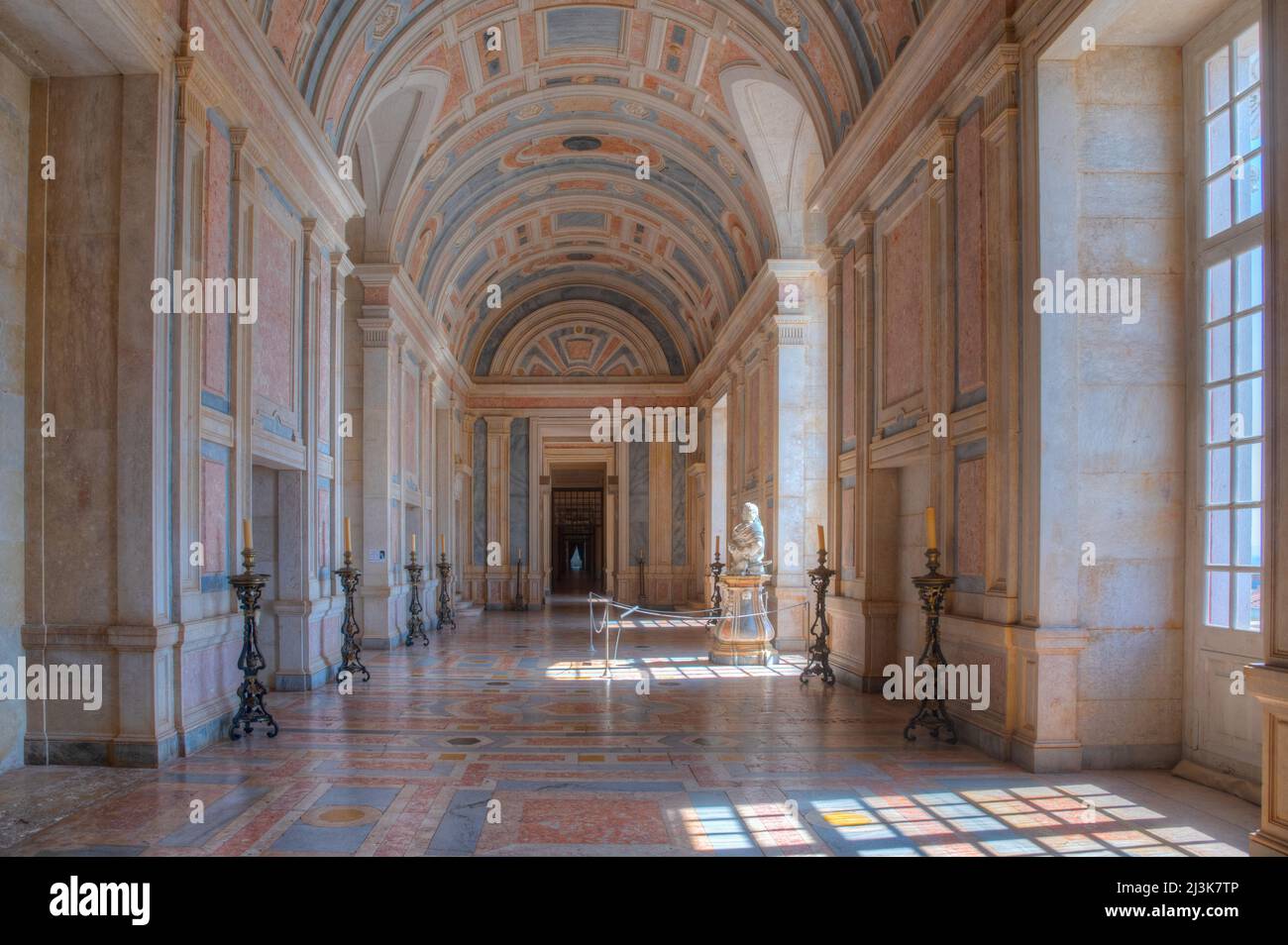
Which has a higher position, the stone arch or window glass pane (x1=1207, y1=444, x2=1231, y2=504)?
the stone arch

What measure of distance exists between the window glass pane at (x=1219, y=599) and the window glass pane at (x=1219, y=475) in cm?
51

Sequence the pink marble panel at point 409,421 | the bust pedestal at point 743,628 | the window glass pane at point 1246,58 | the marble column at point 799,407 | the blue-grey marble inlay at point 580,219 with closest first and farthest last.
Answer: the window glass pane at point 1246,58 → the bust pedestal at point 743,628 → the marble column at point 799,407 → the pink marble panel at point 409,421 → the blue-grey marble inlay at point 580,219

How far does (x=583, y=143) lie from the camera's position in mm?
18906

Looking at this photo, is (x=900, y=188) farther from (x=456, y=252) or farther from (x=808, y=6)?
(x=456, y=252)

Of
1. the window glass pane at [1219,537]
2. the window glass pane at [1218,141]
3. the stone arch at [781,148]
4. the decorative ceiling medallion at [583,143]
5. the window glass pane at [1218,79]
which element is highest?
the decorative ceiling medallion at [583,143]

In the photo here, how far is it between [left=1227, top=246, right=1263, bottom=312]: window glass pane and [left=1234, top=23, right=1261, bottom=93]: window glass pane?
3.79 feet

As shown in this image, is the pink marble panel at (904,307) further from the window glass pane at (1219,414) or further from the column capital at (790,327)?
the column capital at (790,327)

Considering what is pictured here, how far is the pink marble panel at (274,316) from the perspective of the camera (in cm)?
929

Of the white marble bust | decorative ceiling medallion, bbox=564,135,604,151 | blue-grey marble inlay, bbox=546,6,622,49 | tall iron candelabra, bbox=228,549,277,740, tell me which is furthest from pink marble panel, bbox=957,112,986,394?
decorative ceiling medallion, bbox=564,135,604,151

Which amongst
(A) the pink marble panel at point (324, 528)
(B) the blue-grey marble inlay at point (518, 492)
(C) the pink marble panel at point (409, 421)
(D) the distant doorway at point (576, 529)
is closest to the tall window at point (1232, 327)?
(A) the pink marble panel at point (324, 528)

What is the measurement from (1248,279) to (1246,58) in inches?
59.3

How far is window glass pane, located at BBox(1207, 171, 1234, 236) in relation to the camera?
6.44m

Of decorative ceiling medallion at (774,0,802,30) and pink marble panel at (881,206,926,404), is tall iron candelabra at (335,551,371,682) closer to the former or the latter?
pink marble panel at (881,206,926,404)

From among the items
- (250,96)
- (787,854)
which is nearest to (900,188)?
(250,96)
